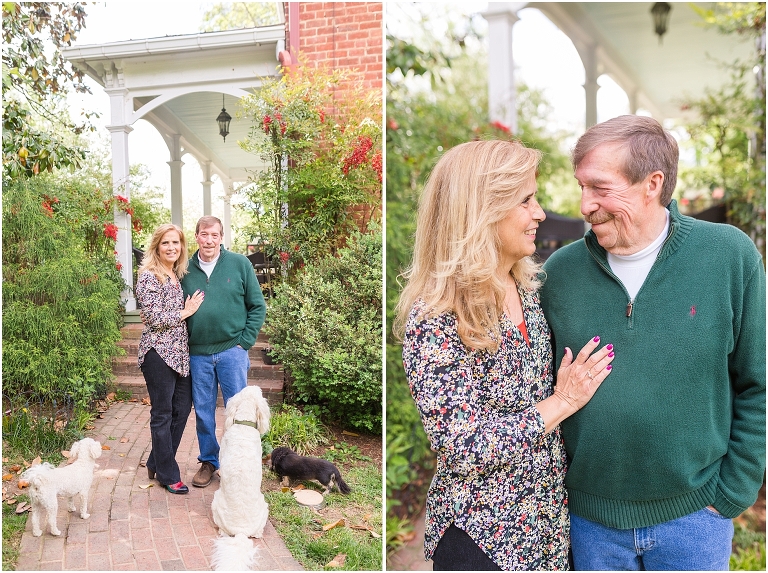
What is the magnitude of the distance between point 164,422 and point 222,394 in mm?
269

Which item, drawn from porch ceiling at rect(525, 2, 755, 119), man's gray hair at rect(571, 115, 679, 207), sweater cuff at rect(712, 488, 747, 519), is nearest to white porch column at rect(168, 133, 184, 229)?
man's gray hair at rect(571, 115, 679, 207)

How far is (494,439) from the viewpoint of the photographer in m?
1.47

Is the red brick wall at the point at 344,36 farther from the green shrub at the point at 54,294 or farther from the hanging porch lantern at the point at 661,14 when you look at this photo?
the hanging porch lantern at the point at 661,14

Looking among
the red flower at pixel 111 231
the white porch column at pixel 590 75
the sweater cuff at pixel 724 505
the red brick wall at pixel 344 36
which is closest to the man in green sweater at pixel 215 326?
the red flower at pixel 111 231

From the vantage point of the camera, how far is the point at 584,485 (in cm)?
171

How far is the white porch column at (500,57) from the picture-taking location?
4.49 metres

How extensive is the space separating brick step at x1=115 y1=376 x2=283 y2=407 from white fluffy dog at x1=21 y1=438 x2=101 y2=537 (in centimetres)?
25

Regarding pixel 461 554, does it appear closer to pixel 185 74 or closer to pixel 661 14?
pixel 185 74

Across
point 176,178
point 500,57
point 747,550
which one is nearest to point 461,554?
point 176,178

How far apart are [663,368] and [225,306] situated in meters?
1.66

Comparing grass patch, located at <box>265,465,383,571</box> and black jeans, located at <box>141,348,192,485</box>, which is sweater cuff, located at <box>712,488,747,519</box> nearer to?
grass patch, located at <box>265,465,383,571</box>

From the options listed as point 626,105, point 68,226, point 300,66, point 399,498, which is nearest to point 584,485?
point 399,498

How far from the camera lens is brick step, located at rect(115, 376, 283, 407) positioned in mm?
2459

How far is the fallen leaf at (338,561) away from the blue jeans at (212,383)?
2.02ft
